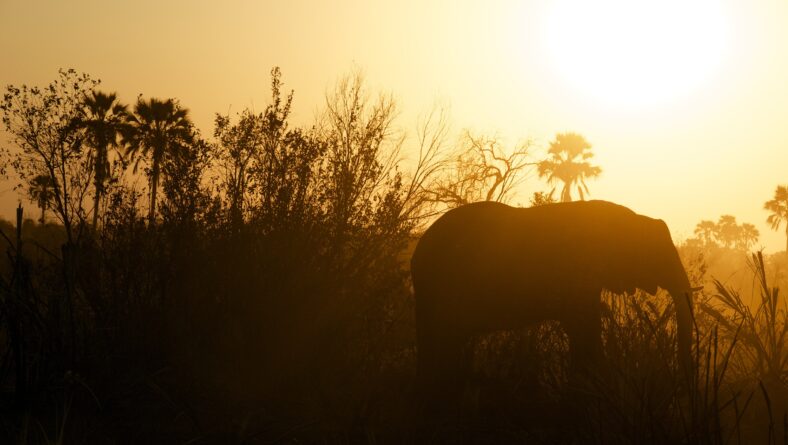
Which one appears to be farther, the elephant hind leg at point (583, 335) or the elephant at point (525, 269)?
the elephant at point (525, 269)

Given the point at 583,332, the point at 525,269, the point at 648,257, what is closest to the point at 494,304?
the point at 525,269

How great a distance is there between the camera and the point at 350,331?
7.60 m

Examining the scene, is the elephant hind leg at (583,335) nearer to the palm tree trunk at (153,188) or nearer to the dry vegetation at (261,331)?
the dry vegetation at (261,331)

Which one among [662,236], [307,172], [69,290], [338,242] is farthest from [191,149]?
[662,236]

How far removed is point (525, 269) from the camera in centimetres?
751

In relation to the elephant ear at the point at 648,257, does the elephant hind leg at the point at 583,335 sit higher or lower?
lower

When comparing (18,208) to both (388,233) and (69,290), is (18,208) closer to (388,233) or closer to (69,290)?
(69,290)

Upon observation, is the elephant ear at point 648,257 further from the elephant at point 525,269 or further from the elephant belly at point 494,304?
the elephant belly at point 494,304

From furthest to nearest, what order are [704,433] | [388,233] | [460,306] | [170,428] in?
[388,233]
[460,306]
[170,428]
[704,433]

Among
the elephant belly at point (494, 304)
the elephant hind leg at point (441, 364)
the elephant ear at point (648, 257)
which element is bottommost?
the elephant hind leg at point (441, 364)

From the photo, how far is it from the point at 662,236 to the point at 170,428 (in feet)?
17.0

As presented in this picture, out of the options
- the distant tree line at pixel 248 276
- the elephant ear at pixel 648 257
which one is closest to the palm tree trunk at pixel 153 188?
the distant tree line at pixel 248 276

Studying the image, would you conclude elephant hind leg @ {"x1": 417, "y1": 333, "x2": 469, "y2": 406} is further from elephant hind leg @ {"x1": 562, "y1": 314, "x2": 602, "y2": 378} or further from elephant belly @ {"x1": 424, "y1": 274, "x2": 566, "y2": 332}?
elephant hind leg @ {"x1": 562, "y1": 314, "x2": 602, "y2": 378}

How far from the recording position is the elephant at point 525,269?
24.1ft
